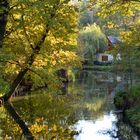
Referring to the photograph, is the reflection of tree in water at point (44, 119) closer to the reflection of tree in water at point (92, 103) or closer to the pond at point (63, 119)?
the pond at point (63, 119)

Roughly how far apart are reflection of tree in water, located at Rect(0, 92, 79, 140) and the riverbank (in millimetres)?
3327

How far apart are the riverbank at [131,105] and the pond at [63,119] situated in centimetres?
42

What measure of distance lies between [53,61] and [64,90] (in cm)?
1638

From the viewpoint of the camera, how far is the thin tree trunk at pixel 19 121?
18.6m

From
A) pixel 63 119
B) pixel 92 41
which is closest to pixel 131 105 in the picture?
pixel 63 119

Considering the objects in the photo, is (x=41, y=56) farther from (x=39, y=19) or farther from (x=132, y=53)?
(x=132, y=53)

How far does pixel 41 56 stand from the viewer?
24562mm

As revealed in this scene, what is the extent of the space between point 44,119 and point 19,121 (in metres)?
1.62

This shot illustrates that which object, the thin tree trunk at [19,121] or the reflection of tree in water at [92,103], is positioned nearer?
the thin tree trunk at [19,121]

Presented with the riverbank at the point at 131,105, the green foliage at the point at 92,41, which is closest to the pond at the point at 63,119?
the riverbank at the point at 131,105

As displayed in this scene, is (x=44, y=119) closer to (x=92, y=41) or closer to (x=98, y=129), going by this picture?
(x=98, y=129)

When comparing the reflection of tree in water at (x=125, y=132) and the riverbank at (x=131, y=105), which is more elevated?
the riverbank at (x=131, y=105)

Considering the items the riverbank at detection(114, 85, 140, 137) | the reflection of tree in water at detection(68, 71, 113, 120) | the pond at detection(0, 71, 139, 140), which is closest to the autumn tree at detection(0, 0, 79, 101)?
the pond at detection(0, 71, 139, 140)

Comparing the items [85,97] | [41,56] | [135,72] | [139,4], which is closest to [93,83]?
[85,97]
